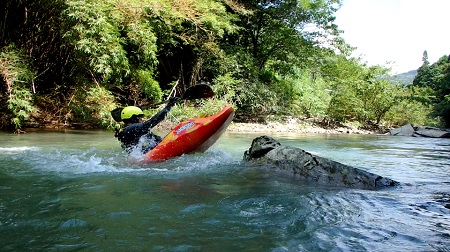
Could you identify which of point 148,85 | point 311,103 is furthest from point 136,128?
point 311,103

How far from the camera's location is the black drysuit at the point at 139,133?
15.2ft

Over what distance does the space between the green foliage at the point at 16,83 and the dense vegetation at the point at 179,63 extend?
22 millimetres

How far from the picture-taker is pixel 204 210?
8.15ft

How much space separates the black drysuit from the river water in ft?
1.50

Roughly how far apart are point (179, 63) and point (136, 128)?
8.33 metres

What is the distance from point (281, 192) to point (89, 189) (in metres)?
1.70

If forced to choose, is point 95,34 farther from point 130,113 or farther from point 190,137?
point 190,137

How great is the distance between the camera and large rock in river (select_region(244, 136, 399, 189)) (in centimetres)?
343

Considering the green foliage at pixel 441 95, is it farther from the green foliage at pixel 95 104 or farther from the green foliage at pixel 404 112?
the green foliage at pixel 95 104

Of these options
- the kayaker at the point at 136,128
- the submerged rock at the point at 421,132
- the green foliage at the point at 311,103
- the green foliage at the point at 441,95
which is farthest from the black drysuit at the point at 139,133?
the green foliage at the point at 441,95

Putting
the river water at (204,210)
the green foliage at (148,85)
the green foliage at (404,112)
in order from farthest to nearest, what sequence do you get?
the green foliage at (404,112) → the green foliage at (148,85) → the river water at (204,210)

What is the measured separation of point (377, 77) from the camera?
14.7 m

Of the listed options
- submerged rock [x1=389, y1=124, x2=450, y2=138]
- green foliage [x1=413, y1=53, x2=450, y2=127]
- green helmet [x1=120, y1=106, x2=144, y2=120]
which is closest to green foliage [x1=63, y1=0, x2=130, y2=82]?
green helmet [x1=120, y1=106, x2=144, y2=120]

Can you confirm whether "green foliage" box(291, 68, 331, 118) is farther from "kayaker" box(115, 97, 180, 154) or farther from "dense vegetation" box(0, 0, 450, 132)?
"kayaker" box(115, 97, 180, 154)
